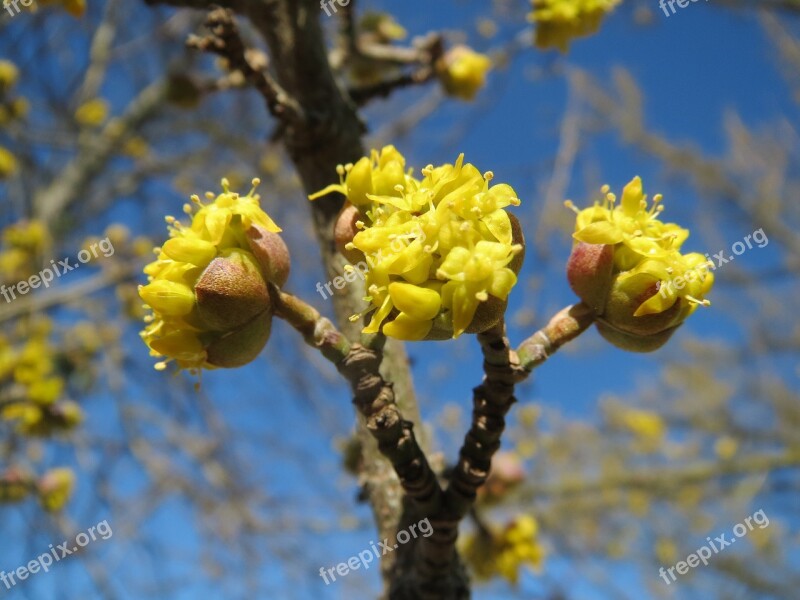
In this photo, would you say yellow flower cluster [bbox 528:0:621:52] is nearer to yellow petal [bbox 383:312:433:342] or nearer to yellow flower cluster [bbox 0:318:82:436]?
yellow petal [bbox 383:312:433:342]

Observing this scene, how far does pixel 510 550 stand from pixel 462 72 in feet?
5.82

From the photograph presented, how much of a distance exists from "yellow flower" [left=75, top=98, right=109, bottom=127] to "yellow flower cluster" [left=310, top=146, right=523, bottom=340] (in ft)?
15.5

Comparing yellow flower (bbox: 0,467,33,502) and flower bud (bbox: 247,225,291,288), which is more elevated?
flower bud (bbox: 247,225,291,288)

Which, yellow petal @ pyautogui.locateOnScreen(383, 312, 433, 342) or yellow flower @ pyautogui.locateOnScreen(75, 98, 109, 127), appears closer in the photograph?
yellow petal @ pyautogui.locateOnScreen(383, 312, 433, 342)

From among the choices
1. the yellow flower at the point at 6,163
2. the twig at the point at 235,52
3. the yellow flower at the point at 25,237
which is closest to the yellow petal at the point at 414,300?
the twig at the point at 235,52

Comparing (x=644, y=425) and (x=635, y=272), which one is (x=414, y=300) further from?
(x=644, y=425)

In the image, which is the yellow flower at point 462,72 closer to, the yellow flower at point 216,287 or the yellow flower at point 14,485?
the yellow flower at point 216,287

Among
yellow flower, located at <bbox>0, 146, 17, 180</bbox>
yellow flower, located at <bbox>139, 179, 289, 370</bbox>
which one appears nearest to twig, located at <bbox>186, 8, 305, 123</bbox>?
yellow flower, located at <bbox>139, 179, 289, 370</bbox>

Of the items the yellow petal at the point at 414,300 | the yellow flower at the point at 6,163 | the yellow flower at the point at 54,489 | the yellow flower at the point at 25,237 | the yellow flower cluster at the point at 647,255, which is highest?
the yellow petal at the point at 414,300

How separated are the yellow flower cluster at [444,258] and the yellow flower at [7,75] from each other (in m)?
3.63

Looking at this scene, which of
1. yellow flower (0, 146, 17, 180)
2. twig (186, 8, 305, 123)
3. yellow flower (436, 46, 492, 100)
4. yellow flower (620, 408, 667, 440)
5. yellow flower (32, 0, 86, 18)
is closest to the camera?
twig (186, 8, 305, 123)

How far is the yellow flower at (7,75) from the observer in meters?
3.64

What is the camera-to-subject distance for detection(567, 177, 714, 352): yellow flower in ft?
3.63

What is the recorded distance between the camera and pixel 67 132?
4.65m
